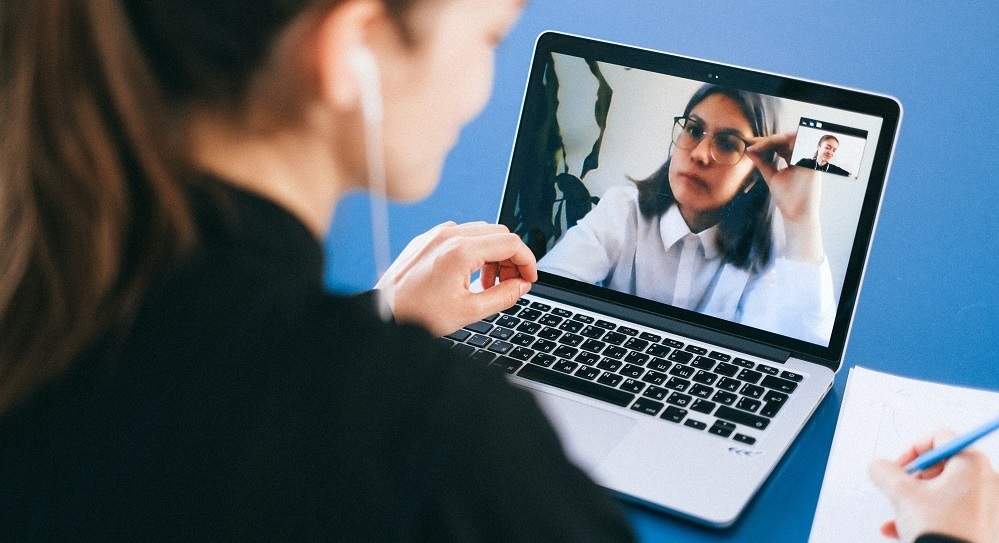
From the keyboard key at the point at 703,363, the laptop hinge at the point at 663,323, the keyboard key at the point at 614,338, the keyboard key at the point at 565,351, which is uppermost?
the laptop hinge at the point at 663,323

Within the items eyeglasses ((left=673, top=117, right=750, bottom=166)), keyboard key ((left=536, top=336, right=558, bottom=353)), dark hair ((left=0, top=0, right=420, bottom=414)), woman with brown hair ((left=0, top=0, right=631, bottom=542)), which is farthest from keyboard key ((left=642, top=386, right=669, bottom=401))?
dark hair ((left=0, top=0, right=420, bottom=414))

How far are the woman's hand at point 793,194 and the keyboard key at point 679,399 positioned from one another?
17cm

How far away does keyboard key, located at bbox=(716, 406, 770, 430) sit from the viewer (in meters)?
0.76

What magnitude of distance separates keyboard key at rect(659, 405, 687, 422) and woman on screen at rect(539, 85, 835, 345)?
5.5 inches

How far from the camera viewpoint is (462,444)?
395 millimetres

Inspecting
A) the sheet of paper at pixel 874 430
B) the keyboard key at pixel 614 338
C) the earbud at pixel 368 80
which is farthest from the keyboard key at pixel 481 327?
the earbud at pixel 368 80

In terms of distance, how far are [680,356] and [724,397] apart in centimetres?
7

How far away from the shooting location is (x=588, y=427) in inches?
29.8

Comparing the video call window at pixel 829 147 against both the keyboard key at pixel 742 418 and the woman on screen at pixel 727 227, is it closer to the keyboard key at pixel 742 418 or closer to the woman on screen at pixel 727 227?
the woman on screen at pixel 727 227

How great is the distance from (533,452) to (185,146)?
20 centimetres

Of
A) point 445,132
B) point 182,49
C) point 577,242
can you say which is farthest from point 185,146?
point 577,242

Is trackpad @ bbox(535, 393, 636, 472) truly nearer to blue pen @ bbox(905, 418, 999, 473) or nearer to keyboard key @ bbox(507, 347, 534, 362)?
keyboard key @ bbox(507, 347, 534, 362)

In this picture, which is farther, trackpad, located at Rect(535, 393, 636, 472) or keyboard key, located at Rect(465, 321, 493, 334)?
keyboard key, located at Rect(465, 321, 493, 334)

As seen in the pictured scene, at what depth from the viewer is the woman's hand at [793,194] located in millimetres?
838
